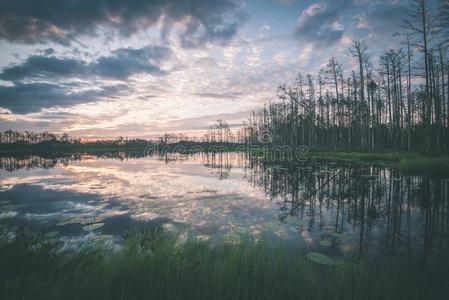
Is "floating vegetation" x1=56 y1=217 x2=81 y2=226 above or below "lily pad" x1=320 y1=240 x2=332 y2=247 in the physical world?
above

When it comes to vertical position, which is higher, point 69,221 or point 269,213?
point 69,221

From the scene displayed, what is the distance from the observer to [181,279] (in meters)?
2.90

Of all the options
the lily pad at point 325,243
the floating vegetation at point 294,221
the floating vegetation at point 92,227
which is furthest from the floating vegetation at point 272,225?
the floating vegetation at point 92,227

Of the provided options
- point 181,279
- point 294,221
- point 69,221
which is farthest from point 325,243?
point 69,221

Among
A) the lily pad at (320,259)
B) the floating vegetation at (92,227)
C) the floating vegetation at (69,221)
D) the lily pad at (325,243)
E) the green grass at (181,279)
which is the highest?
the green grass at (181,279)

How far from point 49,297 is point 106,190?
37.9 ft

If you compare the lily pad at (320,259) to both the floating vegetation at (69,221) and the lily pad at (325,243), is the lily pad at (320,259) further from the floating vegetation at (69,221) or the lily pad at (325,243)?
the floating vegetation at (69,221)

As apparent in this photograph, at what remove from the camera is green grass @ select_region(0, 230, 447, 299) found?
8.64ft

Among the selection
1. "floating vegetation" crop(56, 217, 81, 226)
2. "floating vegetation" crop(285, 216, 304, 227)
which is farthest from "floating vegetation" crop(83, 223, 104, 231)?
"floating vegetation" crop(285, 216, 304, 227)

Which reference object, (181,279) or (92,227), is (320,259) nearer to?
(181,279)

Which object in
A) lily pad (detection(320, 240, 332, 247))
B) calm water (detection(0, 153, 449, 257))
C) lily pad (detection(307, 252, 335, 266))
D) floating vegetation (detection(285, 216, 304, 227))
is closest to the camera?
lily pad (detection(307, 252, 335, 266))

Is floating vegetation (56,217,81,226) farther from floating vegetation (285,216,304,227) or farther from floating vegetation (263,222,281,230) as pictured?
floating vegetation (285,216,304,227)

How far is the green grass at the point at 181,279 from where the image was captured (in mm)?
2633

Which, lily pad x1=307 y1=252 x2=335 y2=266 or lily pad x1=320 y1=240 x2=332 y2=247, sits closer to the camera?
lily pad x1=307 y1=252 x2=335 y2=266
